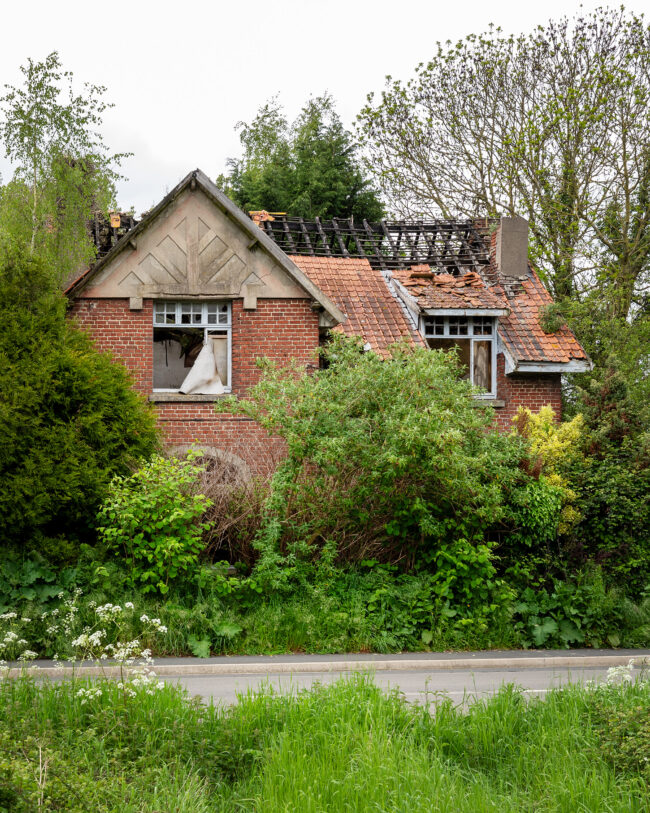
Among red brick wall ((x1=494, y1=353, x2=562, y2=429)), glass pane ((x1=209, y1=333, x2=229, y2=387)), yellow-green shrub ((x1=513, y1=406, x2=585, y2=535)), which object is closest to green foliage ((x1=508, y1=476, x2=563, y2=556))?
yellow-green shrub ((x1=513, y1=406, x2=585, y2=535))

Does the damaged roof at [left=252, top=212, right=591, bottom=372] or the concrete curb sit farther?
the damaged roof at [left=252, top=212, right=591, bottom=372]

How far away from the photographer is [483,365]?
21.9m

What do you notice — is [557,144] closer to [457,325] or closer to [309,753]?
[457,325]

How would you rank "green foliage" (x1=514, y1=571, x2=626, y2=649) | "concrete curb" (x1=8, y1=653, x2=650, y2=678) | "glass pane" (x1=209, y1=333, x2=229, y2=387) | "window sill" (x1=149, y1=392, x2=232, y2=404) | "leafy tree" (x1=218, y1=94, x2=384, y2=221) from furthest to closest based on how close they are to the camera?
"leafy tree" (x1=218, y1=94, x2=384, y2=221) < "glass pane" (x1=209, y1=333, x2=229, y2=387) < "window sill" (x1=149, y1=392, x2=232, y2=404) < "green foliage" (x1=514, y1=571, x2=626, y2=649) < "concrete curb" (x1=8, y1=653, x2=650, y2=678)

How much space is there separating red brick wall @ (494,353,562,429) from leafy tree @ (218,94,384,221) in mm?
15299

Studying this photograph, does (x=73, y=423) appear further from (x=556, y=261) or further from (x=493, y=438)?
A: (x=556, y=261)

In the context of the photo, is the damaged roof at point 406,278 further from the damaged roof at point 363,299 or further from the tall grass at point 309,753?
the tall grass at point 309,753

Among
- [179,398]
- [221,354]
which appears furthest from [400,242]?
[179,398]

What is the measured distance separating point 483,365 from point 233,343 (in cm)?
648

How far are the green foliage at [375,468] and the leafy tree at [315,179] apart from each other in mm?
22056

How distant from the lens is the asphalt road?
9.51 m

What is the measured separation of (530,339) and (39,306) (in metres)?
12.5

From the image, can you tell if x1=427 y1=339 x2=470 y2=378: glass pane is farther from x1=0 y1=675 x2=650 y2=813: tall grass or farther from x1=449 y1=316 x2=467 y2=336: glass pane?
x1=0 y1=675 x2=650 y2=813: tall grass

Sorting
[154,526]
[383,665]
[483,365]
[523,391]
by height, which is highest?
[483,365]
